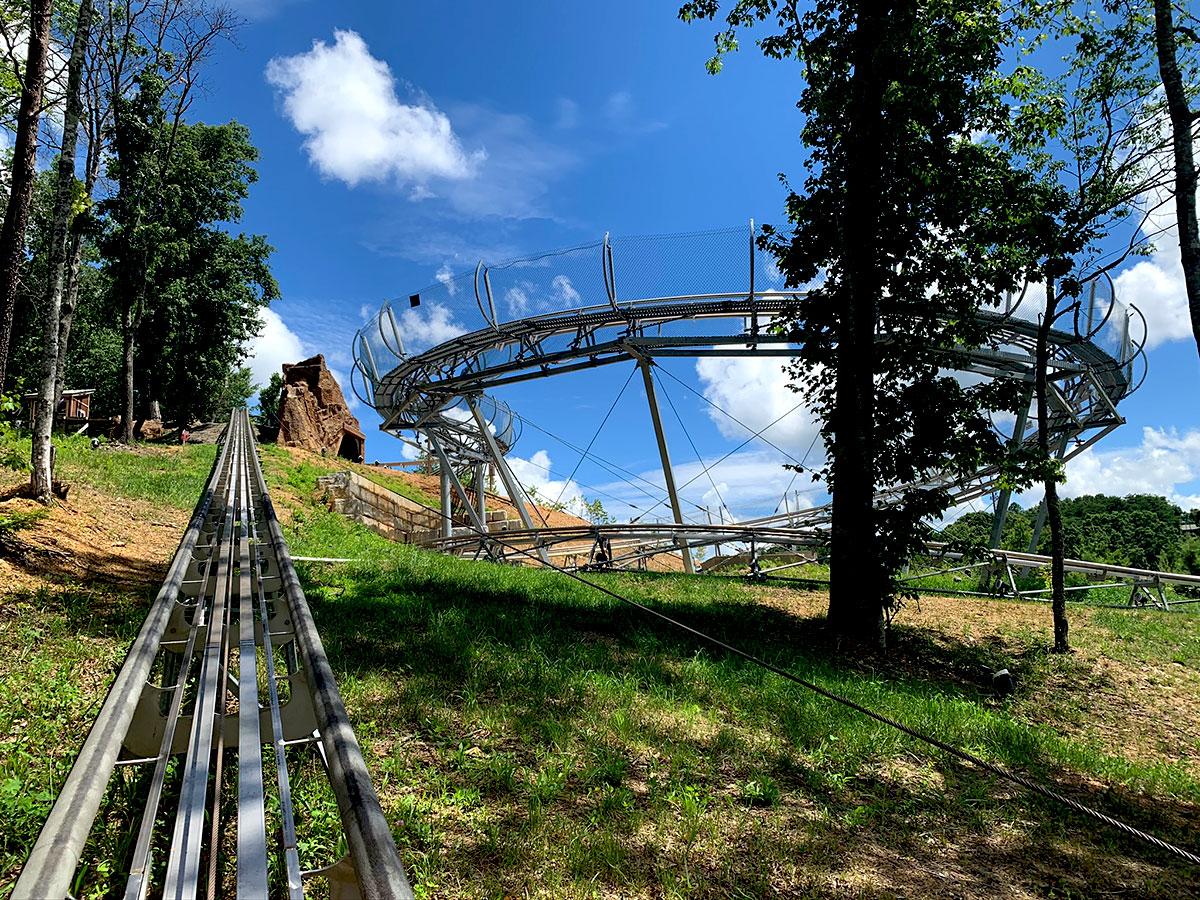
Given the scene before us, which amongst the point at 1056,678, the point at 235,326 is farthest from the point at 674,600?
the point at 235,326

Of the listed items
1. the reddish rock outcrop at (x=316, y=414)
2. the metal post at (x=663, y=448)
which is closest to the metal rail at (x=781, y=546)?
the metal post at (x=663, y=448)

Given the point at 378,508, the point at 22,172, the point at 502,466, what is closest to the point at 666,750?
the point at 22,172

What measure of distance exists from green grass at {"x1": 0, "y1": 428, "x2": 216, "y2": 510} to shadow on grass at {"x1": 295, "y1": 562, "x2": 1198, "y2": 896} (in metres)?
7.51

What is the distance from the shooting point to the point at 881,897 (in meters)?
3.15

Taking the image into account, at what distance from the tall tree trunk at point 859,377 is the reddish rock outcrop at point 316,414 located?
34.8 meters

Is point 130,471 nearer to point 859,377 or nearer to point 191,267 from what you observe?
point 859,377

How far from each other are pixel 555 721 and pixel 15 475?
1170 centimetres

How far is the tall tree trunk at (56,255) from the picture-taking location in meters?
8.74

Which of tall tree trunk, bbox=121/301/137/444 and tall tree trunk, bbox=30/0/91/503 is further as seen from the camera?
tall tree trunk, bbox=121/301/137/444

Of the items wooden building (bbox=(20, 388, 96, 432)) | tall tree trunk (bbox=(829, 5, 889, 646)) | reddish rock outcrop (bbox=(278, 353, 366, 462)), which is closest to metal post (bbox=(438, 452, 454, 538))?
wooden building (bbox=(20, 388, 96, 432))

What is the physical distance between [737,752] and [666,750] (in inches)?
21.1

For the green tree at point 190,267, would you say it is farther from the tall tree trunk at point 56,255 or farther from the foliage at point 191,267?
the tall tree trunk at point 56,255

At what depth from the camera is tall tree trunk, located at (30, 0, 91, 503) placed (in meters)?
8.74

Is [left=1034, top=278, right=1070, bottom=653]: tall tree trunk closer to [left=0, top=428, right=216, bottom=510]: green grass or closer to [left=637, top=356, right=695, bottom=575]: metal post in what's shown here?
[left=637, top=356, right=695, bottom=575]: metal post
